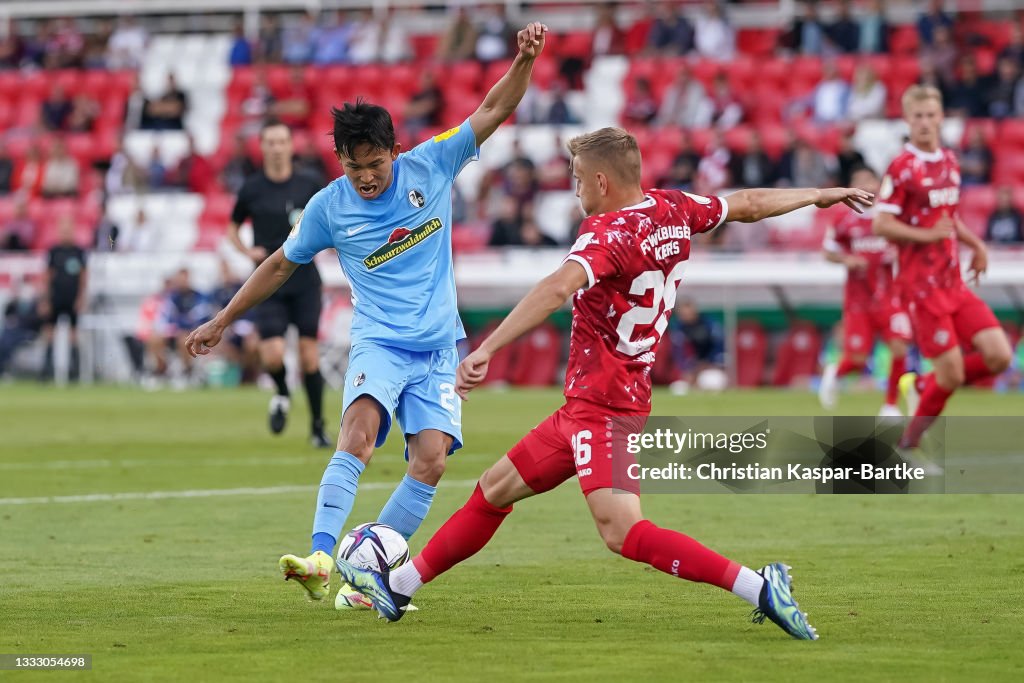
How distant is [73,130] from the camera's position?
105 ft

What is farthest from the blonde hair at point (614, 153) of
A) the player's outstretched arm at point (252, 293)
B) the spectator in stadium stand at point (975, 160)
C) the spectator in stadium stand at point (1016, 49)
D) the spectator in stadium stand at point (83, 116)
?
the spectator in stadium stand at point (83, 116)

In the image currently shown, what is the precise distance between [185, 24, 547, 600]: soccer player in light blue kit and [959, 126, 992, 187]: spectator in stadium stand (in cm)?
1777

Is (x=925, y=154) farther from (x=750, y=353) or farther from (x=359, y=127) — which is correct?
(x=750, y=353)

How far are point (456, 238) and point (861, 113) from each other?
6.56 meters

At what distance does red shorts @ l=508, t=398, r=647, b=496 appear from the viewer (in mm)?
6359

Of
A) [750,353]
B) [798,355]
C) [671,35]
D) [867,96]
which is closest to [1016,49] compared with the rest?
[867,96]

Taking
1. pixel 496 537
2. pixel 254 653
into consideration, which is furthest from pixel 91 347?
pixel 254 653

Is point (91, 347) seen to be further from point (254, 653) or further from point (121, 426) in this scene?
point (254, 653)

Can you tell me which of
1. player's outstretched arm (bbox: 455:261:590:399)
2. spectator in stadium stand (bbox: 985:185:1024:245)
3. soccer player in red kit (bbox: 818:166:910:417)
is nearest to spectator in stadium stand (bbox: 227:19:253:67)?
spectator in stadium stand (bbox: 985:185:1024:245)

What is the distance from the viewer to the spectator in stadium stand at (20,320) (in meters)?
27.4

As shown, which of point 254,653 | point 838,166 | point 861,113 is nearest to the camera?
point 254,653

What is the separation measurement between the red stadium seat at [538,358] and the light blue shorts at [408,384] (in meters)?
17.0

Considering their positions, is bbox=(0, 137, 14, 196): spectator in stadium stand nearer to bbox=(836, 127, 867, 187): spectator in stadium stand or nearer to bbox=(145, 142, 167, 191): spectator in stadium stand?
bbox=(145, 142, 167, 191): spectator in stadium stand

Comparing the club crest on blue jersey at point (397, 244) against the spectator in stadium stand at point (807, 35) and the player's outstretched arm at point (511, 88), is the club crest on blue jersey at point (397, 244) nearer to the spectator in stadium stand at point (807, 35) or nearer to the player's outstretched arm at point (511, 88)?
the player's outstretched arm at point (511, 88)
